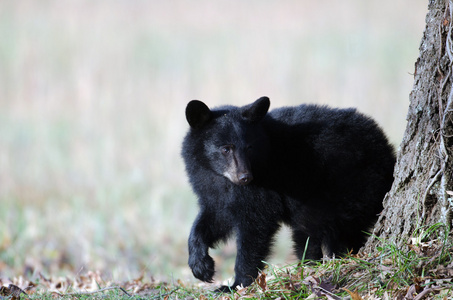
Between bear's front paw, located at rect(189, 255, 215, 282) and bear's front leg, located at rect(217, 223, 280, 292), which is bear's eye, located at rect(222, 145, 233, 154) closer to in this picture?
bear's front leg, located at rect(217, 223, 280, 292)

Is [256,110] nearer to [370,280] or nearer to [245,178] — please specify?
[245,178]

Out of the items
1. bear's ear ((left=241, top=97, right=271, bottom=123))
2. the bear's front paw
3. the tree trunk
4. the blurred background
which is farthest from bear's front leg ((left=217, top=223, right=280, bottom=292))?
the blurred background

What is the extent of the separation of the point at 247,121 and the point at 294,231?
1080 millimetres

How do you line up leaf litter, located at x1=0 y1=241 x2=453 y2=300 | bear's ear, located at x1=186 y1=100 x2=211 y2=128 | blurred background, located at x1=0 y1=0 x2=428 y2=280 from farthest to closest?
blurred background, located at x1=0 y1=0 x2=428 y2=280
bear's ear, located at x1=186 y1=100 x2=211 y2=128
leaf litter, located at x1=0 y1=241 x2=453 y2=300

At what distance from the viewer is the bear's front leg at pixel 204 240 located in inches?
188

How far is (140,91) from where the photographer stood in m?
11.7

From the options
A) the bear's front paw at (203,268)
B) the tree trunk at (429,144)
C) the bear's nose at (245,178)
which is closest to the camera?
the tree trunk at (429,144)

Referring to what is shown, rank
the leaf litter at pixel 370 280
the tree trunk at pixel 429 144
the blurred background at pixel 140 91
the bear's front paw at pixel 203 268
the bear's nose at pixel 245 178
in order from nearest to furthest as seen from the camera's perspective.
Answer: the leaf litter at pixel 370 280 → the tree trunk at pixel 429 144 → the bear's nose at pixel 245 178 → the bear's front paw at pixel 203 268 → the blurred background at pixel 140 91

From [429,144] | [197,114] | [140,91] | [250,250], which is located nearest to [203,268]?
[250,250]

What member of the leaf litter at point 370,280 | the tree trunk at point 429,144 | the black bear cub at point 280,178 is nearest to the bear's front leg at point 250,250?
the black bear cub at point 280,178

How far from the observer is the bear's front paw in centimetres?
476

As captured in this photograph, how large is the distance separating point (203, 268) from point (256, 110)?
4.51 feet

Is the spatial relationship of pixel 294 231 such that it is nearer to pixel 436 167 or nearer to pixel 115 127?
pixel 436 167

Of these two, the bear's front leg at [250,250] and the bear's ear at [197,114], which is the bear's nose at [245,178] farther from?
the bear's ear at [197,114]
